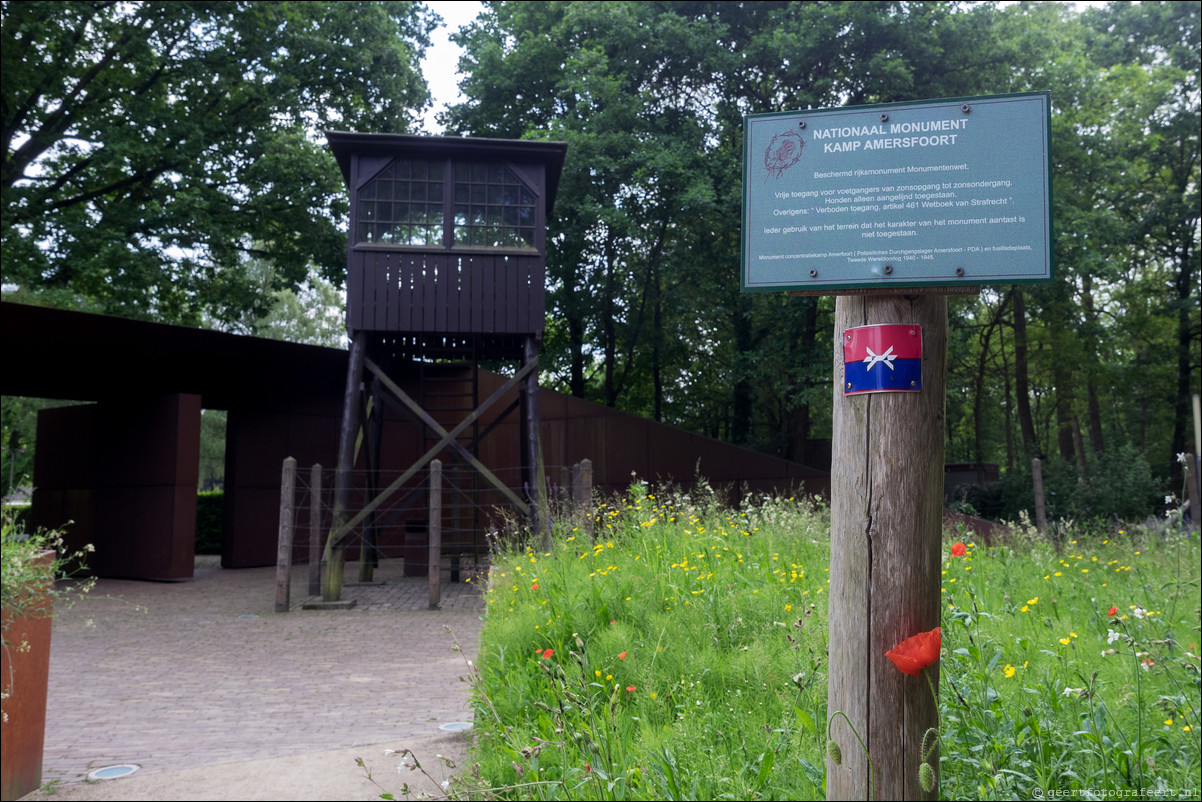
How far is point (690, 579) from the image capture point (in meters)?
6.03

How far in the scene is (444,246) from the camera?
1338 centimetres

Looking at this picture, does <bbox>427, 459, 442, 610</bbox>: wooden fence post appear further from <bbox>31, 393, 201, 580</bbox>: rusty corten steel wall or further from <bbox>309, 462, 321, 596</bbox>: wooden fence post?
<bbox>31, 393, 201, 580</bbox>: rusty corten steel wall

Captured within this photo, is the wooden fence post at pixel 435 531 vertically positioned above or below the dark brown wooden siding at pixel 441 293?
below

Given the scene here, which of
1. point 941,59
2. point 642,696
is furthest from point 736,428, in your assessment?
point 642,696

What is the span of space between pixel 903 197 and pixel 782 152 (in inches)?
13.5

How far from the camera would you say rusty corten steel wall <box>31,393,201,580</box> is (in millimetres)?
16406

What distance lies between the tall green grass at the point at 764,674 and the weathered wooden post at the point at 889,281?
34 cm

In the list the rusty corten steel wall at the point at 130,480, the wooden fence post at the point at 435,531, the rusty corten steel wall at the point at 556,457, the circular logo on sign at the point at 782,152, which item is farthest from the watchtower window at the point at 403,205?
the circular logo on sign at the point at 782,152

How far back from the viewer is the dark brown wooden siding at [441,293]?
13195 mm

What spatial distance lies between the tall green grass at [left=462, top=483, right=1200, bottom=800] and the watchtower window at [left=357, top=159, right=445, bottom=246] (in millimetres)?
7159

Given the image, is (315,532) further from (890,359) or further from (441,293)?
(890,359)

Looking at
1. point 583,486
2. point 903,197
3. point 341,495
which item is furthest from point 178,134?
point 903,197

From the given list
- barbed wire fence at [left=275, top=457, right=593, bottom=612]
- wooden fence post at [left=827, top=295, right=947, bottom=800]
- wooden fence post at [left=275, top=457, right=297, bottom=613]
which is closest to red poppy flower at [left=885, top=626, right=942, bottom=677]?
wooden fence post at [left=827, top=295, right=947, bottom=800]

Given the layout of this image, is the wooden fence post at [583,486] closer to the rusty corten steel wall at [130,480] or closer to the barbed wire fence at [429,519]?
the barbed wire fence at [429,519]
